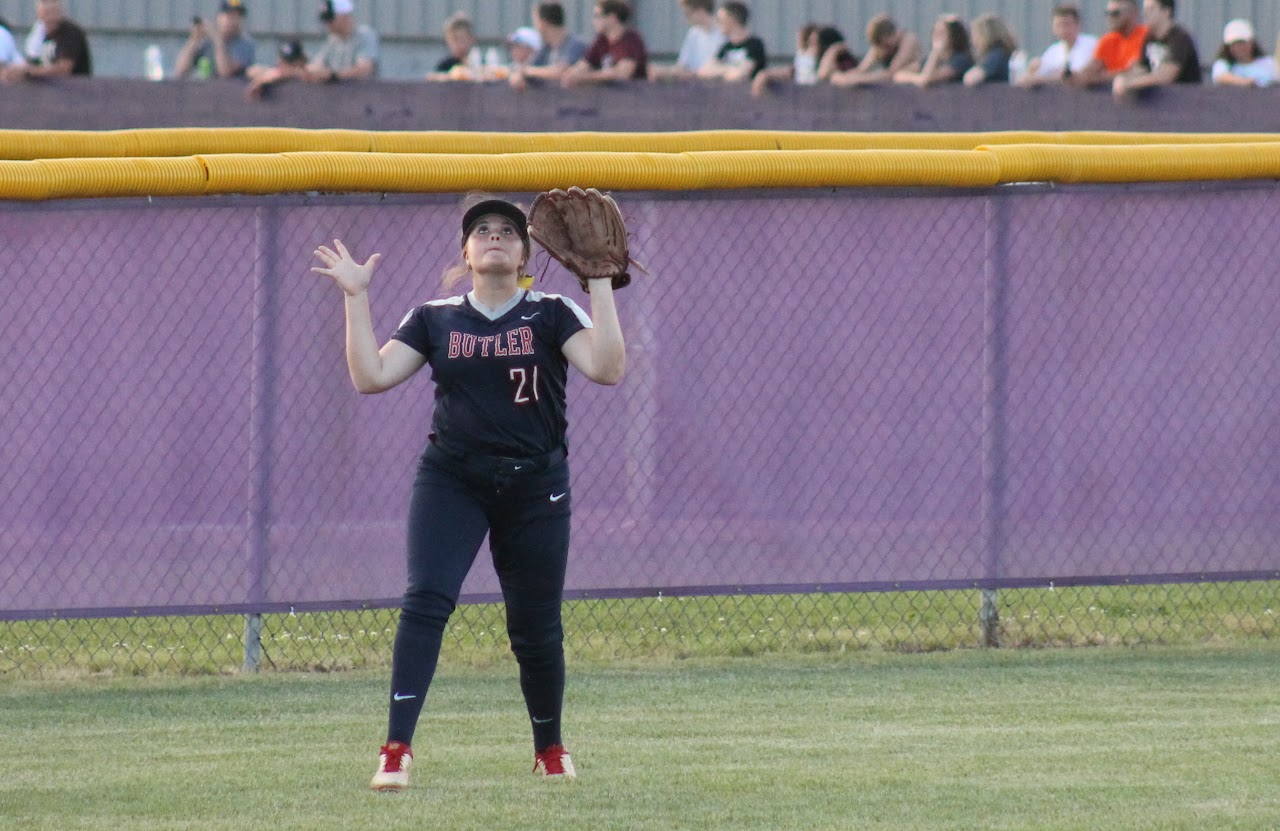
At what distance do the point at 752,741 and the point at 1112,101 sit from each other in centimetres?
716

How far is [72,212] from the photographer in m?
7.46

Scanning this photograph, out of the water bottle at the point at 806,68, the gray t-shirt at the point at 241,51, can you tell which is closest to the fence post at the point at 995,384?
the water bottle at the point at 806,68

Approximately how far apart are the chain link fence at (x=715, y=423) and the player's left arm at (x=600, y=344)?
2.47 m

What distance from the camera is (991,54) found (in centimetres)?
1262

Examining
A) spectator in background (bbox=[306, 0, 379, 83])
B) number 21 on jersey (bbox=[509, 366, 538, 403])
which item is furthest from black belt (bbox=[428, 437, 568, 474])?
spectator in background (bbox=[306, 0, 379, 83])

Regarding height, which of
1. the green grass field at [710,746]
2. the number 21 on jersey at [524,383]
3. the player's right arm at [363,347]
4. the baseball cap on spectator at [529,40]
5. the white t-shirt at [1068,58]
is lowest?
the green grass field at [710,746]

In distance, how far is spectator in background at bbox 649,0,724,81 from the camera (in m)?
13.5

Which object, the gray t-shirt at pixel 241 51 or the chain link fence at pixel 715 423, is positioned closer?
the chain link fence at pixel 715 423

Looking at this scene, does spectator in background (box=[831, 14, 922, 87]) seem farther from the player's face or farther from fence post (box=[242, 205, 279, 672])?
the player's face

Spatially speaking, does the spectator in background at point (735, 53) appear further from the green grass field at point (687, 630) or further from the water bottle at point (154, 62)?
the water bottle at point (154, 62)

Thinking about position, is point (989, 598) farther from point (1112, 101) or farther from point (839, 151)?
point (1112, 101)

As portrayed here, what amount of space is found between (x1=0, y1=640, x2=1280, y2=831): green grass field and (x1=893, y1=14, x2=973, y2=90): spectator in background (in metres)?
5.29

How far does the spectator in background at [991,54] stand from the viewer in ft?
41.1

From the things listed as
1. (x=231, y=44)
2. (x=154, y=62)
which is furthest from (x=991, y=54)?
(x=154, y=62)
